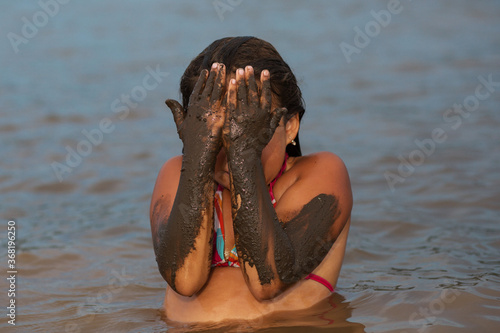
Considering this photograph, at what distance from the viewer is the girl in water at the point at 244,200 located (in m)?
2.93

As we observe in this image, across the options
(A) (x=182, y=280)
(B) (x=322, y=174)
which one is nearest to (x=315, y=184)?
(B) (x=322, y=174)

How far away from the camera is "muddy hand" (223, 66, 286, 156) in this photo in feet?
9.54

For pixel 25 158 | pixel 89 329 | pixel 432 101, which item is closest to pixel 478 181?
pixel 432 101

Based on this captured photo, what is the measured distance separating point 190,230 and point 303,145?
489 centimetres

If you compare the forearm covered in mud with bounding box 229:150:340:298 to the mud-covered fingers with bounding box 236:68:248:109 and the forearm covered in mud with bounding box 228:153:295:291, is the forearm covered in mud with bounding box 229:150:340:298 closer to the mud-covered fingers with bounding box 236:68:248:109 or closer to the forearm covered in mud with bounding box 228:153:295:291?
the forearm covered in mud with bounding box 228:153:295:291

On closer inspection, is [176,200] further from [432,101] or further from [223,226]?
[432,101]

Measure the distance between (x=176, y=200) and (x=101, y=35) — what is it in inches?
451

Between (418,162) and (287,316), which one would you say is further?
(418,162)

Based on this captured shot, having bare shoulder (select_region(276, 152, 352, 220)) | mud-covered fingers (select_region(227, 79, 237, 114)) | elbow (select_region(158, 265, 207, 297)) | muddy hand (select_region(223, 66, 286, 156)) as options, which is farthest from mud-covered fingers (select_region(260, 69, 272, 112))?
elbow (select_region(158, 265, 207, 297))

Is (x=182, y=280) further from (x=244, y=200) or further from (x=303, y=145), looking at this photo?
(x=303, y=145)

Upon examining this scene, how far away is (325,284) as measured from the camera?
3.58 metres

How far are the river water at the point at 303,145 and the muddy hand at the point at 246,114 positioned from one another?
925 mm

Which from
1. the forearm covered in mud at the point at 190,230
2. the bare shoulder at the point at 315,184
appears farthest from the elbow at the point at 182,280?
the bare shoulder at the point at 315,184

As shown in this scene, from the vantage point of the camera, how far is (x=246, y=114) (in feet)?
9.53
